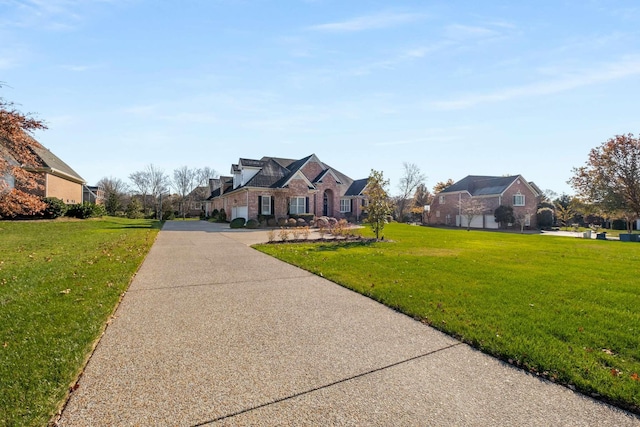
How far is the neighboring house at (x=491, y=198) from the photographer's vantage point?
38.5m

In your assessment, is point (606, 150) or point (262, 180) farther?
point (606, 150)

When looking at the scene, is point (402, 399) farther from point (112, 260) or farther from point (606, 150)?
point (606, 150)

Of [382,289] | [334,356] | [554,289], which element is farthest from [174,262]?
[554,289]

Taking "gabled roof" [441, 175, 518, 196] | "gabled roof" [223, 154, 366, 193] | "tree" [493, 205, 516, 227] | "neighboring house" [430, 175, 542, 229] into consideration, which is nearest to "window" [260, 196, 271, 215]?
"gabled roof" [223, 154, 366, 193]

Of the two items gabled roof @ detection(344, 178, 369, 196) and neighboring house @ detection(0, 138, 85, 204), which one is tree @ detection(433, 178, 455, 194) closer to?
gabled roof @ detection(344, 178, 369, 196)

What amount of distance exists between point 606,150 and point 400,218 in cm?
2685

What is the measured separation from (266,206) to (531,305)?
79.3ft

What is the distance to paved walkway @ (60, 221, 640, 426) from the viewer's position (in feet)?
8.46

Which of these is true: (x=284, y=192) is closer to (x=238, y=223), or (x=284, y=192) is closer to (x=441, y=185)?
(x=238, y=223)

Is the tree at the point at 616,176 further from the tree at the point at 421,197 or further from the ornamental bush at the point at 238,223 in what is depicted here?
the ornamental bush at the point at 238,223

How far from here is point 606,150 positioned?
30.8m

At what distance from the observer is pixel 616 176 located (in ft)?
101

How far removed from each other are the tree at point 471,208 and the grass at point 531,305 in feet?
85.4

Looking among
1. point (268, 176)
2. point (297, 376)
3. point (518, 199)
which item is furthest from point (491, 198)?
point (297, 376)
